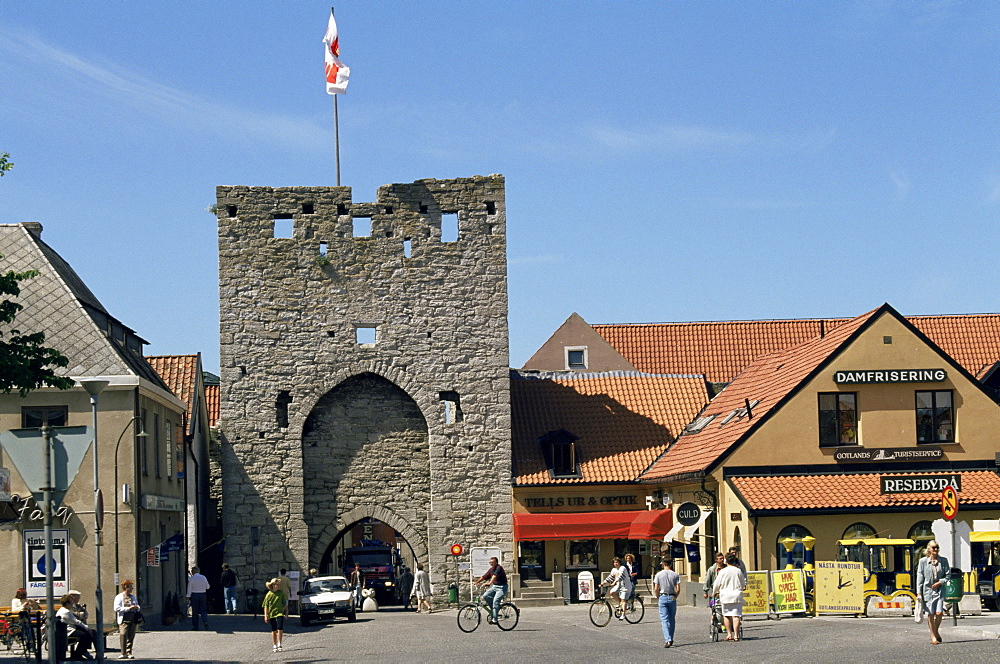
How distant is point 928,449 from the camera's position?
3597 centimetres

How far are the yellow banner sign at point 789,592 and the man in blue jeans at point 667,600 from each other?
214 inches

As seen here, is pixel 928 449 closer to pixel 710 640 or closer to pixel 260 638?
pixel 710 640

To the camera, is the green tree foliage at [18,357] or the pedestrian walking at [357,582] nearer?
the green tree foliage at [18,357]

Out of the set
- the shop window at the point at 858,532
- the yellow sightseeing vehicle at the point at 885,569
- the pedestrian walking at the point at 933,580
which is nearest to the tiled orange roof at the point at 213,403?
the shop window at the point at 858,532

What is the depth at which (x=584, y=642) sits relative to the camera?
2472 centimetres

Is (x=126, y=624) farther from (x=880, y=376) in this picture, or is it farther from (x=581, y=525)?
(x=880, y=376)

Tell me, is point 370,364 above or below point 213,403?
above

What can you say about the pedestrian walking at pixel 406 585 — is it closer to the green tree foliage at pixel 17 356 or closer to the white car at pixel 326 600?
the white car at pixel 326 600

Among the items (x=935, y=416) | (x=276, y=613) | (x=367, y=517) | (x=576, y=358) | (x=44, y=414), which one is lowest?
(x=276, y=613)

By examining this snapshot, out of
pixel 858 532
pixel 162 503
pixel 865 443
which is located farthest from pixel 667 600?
pixel 162 503

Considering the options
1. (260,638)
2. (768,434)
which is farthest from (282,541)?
(768,434)

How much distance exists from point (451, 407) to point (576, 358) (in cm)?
1448

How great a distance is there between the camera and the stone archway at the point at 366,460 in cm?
4188

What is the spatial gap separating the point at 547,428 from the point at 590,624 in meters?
14.2
